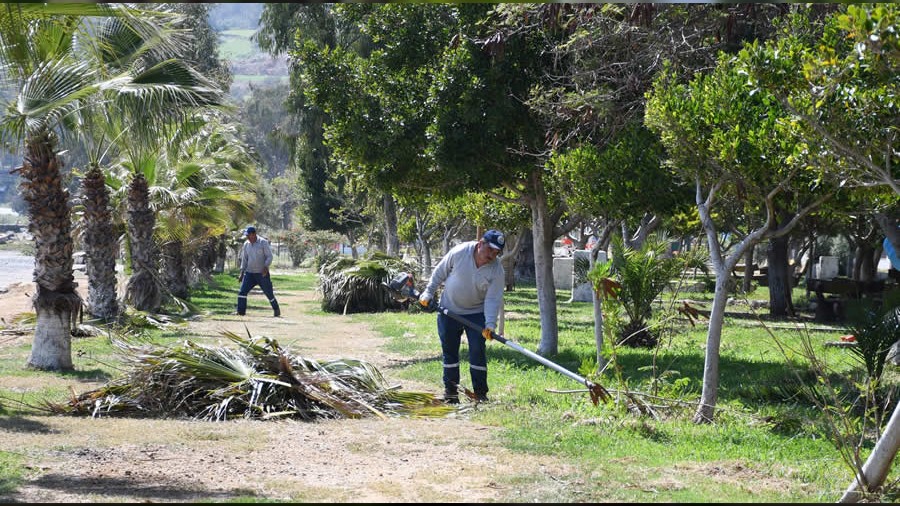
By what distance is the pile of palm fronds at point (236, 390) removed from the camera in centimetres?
933

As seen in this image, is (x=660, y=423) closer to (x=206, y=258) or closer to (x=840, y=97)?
(x=840, y=97)

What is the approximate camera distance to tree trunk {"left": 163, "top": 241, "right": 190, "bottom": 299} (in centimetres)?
2564

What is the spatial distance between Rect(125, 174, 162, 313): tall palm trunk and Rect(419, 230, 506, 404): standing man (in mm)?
10797

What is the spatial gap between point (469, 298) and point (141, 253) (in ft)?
36.8

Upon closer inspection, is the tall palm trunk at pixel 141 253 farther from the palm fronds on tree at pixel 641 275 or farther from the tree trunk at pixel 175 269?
the palm fronds on tree at pixel 641 275

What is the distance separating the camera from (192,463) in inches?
286

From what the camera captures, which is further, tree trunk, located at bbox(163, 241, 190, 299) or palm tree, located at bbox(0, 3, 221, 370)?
tree trunk, located at bbox(163, 241, 190, 299)

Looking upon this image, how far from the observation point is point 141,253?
1962 cm

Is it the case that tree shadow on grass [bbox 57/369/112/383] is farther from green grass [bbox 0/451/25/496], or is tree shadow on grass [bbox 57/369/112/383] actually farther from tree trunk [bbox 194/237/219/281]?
tree trunk [bbox 194/237/219/281]

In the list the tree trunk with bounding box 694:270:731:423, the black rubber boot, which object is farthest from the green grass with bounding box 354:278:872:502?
the black rubber boot

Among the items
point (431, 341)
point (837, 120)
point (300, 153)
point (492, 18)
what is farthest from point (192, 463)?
point (300, 153)

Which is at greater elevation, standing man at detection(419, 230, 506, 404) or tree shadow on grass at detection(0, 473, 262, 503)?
standing man at detection(419, 230, 506, 404)

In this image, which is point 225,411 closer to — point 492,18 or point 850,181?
point 850,181

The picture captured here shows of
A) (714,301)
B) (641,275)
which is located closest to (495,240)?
(714,301)
